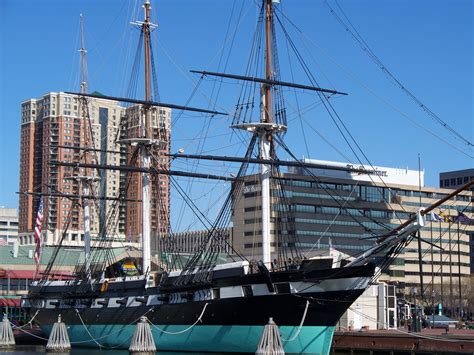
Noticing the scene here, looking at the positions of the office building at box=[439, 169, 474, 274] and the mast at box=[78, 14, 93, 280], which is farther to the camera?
the office building at box=[439, 169, 474, 274]

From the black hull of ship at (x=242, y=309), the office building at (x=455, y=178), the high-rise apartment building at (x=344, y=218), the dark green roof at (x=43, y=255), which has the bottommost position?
the black hull of ship at (x=242, y=309)

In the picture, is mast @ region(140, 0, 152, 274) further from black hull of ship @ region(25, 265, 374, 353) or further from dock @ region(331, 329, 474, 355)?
dock @ region(331, 329, 474, 355)

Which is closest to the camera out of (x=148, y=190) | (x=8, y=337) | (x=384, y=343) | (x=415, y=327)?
(x=384, y=343)

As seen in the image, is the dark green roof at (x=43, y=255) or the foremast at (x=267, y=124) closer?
the foremast at (x=267, y=124)

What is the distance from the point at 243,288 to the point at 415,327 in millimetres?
13509

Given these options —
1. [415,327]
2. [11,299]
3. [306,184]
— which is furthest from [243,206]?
[415,327]

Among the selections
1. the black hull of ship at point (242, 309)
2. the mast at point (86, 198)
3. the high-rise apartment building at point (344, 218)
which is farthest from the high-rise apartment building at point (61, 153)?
the black hull of ship at point (242, 309)

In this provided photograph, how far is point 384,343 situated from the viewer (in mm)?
52781

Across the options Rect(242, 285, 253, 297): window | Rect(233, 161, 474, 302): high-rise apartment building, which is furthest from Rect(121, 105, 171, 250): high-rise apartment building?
Rect(242, 285, 253, 297): window

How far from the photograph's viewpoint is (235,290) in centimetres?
5219

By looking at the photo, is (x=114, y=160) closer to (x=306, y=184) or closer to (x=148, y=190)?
(x=306, y=184)

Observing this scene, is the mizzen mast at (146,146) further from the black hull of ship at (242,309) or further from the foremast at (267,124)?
the foremast at (267,124)

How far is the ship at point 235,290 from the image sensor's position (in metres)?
49.4

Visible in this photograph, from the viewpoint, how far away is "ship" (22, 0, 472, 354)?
4938cm
